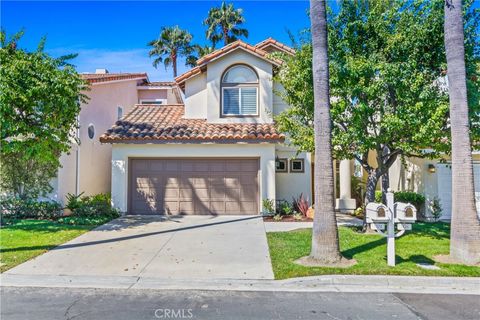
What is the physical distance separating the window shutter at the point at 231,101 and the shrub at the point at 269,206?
412 centimetres

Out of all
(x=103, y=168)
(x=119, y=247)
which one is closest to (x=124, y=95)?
(x=103, y=168)

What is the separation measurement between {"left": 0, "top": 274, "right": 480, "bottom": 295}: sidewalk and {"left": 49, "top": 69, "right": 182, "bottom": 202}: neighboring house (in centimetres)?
752

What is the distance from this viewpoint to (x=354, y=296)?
19.1ft

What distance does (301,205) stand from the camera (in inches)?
530

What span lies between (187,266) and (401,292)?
4.12 meters

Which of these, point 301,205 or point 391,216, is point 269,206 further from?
point 391,216

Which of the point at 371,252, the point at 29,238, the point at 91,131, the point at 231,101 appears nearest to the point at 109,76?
the point at 91,131

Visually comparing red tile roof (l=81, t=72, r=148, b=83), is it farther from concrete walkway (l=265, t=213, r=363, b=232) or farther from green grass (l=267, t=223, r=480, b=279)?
green grass (l=267, t=223, r=480, b=279)

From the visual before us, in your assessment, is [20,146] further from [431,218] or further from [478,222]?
[431,218]

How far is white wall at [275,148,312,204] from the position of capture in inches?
583

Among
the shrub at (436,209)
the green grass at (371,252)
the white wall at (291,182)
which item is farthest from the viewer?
the white wall at (291,182)

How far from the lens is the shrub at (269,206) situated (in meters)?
13.2

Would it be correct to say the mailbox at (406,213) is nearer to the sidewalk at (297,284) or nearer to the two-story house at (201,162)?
the sidewalk at (297,284)

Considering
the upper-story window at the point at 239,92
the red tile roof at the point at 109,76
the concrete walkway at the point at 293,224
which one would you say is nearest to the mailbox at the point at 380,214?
the concrete walkway at the point at 293,224
